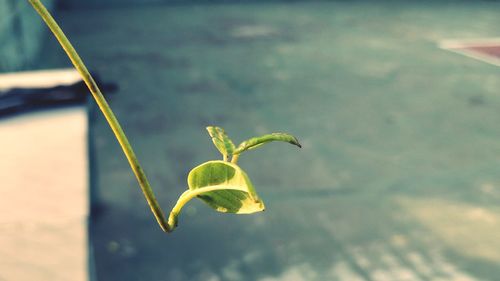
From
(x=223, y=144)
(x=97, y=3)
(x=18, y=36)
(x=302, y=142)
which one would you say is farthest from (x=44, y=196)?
(x=97, y=3)

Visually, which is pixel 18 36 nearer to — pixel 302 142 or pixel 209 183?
pixel 302 142

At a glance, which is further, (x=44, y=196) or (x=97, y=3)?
(x=97, y=3)

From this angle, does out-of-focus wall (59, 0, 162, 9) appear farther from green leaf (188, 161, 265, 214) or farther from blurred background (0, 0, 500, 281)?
green leaf (188, 161, 265, 214)

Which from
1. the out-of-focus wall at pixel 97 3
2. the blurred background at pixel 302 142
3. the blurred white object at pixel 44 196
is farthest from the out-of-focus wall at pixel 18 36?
the out-of-focus wall at pixel 97 3

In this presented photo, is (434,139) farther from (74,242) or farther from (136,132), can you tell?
(74,242)

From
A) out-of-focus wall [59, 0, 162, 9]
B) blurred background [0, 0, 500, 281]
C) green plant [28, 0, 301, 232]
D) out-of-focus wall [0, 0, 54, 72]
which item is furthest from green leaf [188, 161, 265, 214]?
out-of-focus wall [59, 0, 162, 9]
